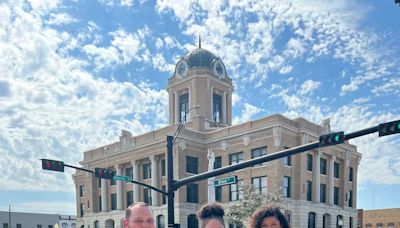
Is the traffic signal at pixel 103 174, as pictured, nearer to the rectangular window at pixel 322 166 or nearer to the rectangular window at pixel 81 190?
the rectangular window at pixel 322 166

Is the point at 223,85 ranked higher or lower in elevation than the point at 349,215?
higher

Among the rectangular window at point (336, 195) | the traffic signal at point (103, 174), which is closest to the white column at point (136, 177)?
the rectangular window at point (336, 195)

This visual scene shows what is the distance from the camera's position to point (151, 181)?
3856 cm

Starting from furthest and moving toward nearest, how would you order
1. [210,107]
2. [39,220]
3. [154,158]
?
[39,220] < [210,107] < [154,158]

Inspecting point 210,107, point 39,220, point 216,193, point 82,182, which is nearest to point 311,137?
point 216,193

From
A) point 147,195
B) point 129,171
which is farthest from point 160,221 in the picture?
point 129,171

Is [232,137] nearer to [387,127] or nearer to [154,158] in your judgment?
[154,158]

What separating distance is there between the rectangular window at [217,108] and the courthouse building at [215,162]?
11 centimetres

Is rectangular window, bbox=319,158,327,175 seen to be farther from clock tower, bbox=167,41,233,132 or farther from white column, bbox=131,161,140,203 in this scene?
white column, bbox=131,161,140,203

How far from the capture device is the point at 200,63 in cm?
4384

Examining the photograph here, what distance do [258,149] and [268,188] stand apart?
126 inches

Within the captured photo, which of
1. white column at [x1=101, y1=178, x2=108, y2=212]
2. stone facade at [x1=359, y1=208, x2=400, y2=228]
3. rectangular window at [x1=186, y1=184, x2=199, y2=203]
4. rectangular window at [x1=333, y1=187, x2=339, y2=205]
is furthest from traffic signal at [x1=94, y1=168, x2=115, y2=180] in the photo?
stone facade at [x1=359, y1=208, x2=400, y2=228]

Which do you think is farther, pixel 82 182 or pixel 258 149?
pixel 82 182

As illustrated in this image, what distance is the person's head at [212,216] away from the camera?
4306mm
